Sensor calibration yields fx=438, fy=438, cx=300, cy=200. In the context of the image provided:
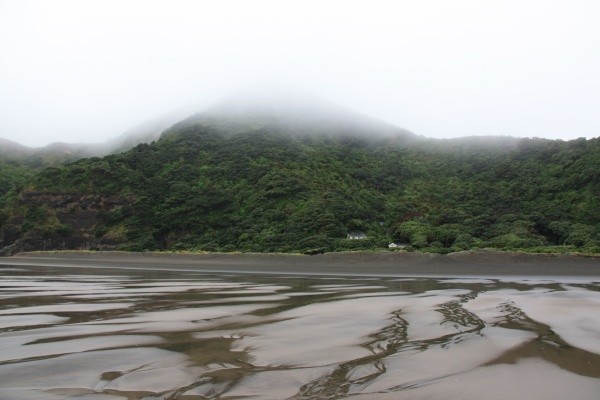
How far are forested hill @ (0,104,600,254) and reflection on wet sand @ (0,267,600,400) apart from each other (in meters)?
27.0

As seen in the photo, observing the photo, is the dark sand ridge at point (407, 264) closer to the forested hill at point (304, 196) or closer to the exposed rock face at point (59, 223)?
the forested hill at point (304, 196)

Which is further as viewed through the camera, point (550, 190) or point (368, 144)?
point (368, 144)

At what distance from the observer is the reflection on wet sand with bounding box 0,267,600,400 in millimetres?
3289

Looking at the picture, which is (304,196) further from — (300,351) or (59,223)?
(300,351)

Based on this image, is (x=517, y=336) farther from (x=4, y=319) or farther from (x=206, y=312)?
(x=4, y=319)

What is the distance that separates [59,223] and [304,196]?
28134mm

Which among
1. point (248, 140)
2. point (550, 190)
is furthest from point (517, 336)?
point (248, 140)

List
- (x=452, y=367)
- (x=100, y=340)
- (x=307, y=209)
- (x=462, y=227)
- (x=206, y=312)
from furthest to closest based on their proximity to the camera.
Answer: (x=307, y=209) → (x=462, y=227) → (x=206, y=312) → (x=100, y=340) → (x=452, y=367)

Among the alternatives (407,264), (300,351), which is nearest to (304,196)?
(407,264)

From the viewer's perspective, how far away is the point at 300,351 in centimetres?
446

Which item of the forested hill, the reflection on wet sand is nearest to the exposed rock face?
the forested hill

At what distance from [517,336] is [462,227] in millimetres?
36188

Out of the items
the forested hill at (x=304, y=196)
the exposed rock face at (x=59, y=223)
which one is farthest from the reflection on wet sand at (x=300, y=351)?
the exposed rock face at (x=59, y=223)

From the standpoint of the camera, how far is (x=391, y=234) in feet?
133
